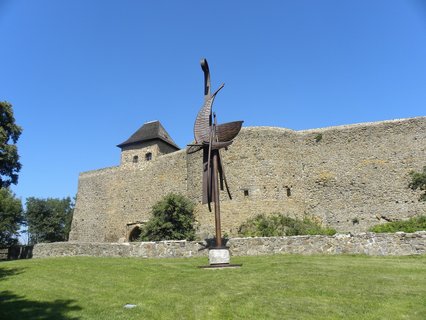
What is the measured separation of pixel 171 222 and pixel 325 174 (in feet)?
34.9

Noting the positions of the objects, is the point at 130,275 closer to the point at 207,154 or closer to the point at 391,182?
the point at 207,154

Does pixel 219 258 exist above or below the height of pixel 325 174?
below

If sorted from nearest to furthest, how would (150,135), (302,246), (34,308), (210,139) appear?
(34,308)
(210,139)
(302,246)
(150,135)

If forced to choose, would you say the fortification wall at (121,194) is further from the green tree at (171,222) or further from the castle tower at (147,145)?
the green tree at (171,222)

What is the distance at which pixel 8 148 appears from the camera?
22750mm

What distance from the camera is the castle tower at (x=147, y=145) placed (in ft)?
113

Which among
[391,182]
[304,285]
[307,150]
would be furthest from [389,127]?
[304,285]

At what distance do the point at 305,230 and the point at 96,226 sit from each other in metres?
22.5

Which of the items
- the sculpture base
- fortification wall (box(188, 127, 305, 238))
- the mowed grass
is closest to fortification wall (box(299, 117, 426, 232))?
fortification wall (box(188, 127, 305, 238))

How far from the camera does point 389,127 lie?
23.9 metres

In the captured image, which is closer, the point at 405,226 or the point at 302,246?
the point at 302,246

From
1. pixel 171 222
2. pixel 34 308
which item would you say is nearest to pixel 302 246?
pixel 34 308

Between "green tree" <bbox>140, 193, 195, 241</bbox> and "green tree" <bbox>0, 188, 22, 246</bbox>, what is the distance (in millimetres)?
19318

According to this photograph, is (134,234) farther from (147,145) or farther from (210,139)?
(210,139)
